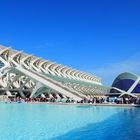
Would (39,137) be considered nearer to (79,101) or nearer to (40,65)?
(79,101)

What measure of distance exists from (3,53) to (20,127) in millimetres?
33223

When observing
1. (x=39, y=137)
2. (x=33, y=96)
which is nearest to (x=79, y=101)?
(x=33, y=96)

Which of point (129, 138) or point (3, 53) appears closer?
point (129, 138)

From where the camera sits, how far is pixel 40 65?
2157 inches

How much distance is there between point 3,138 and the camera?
31.2 ft

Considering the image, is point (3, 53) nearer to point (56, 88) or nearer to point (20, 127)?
point (56, 88)

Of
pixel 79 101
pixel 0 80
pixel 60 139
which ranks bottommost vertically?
pixel 60 139

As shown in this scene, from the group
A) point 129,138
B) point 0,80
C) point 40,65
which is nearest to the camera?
point 129,138

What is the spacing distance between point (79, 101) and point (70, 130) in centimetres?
1549

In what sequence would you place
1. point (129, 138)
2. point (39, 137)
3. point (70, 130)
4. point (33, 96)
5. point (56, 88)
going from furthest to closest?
point (33, 96), point (56, 88), point (70, 130), point (39, 137), point (129, 138)

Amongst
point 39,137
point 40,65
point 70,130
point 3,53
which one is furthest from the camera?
point 40,65

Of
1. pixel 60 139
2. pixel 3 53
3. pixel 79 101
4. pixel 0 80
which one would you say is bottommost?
pixel 60 139

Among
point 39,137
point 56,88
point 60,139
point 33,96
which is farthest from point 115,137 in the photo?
point 33,96

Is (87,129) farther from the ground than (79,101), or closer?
closer
